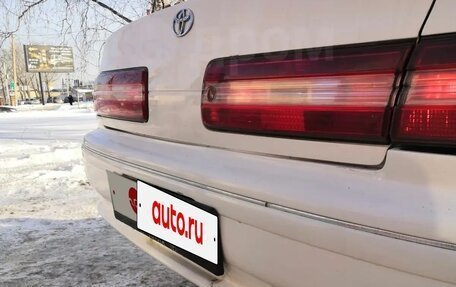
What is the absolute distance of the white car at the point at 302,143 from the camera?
967mm

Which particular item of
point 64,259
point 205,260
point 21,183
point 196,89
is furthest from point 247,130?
point 21,183

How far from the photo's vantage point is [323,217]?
3.58 feet

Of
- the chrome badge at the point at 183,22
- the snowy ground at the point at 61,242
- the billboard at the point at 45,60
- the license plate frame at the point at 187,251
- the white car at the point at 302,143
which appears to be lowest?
the snowy ground at the point at 61,242

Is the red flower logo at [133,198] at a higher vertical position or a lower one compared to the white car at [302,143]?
lower

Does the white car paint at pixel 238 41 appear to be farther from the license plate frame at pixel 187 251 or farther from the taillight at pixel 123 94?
Answer: the license plate frame at pixel 187 251

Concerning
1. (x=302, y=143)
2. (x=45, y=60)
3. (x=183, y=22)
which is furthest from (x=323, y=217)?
(x=45, y=60)

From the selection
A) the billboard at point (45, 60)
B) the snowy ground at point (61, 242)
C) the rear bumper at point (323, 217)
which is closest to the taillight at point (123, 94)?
the rear bumper at point (323, 217)

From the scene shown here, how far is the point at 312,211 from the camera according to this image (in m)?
1.11

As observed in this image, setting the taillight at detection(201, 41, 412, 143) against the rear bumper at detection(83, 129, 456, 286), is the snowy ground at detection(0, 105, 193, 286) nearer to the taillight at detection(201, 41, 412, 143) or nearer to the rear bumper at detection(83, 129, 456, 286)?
the rear bumper at detection(83, 129, 456, 286)

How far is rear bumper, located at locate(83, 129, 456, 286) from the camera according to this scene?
3.09ft

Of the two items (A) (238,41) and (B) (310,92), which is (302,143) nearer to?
(B) (310,92)

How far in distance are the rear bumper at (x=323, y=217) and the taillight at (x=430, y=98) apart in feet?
0.16

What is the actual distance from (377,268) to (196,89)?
83cm

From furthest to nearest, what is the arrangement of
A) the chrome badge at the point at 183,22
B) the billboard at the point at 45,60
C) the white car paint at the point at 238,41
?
the billboard at the point at 45,60 < the chrome badge at the point at 183,22 < the white car paint at the point at 238,41
